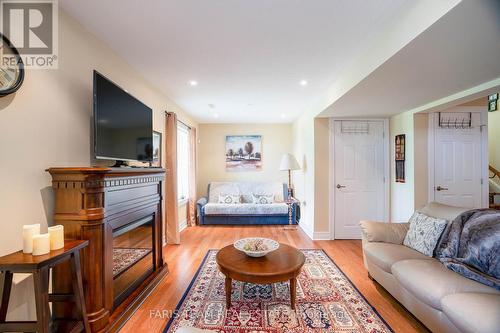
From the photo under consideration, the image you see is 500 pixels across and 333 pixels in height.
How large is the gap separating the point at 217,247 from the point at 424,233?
278 centimetres

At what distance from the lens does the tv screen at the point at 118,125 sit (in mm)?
1819

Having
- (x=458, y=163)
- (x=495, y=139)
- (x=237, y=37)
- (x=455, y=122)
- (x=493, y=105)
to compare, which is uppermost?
(x=493, y=105)

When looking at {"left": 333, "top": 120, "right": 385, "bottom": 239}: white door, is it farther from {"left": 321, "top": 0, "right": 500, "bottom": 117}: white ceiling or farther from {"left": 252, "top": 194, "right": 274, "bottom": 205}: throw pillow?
{"left": 252, "top": 194, "right": 274, "bottom": 205}: throw pillow

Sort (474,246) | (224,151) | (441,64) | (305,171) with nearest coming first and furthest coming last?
(474,246) → (441,64) → (305,171) → (224,151)

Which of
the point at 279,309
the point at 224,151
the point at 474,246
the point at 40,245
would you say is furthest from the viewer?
the point at 224,151

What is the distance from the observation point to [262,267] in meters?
2.00

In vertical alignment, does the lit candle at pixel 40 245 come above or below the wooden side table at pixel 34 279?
above

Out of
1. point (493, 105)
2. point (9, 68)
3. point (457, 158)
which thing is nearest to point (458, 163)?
point (457, 158)

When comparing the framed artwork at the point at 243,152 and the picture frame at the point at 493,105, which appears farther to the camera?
the framed artwork at the point at 243,152

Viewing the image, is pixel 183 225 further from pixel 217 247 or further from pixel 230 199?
pixel 217 247

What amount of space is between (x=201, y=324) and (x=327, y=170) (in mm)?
3102

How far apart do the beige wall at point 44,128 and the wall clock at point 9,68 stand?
63 mm

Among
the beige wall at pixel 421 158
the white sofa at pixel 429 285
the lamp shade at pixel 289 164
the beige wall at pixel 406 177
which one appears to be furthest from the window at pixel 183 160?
the beige wall at pixel 421 158

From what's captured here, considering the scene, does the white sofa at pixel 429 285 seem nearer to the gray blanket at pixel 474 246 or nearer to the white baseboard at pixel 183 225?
the gray blanket at pixel 474 246
